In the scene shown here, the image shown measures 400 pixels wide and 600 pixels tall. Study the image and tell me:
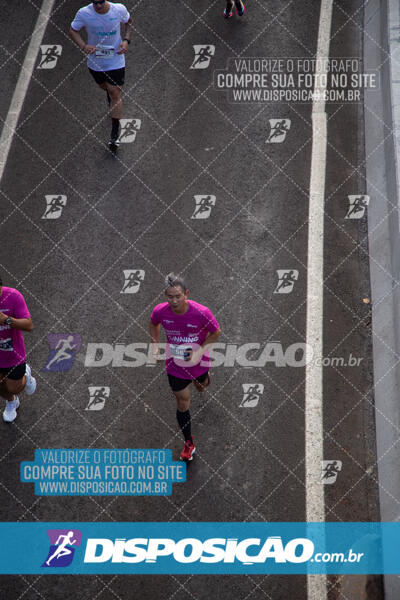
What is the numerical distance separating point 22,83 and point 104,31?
8.10 ft

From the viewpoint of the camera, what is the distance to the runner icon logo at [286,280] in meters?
9.28

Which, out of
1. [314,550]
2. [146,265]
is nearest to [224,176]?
[146,265]

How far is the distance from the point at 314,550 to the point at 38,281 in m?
5.03

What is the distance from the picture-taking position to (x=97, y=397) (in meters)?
8.41

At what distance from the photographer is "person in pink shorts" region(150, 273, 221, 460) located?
7164mm

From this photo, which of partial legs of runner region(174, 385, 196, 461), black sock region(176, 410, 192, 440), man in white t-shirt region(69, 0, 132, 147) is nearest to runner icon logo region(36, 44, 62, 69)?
man in white t-shirt region(69, 0, 132, 147)

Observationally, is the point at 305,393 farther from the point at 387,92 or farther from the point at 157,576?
the point at 387,92

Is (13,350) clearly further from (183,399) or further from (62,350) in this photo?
(183,399)

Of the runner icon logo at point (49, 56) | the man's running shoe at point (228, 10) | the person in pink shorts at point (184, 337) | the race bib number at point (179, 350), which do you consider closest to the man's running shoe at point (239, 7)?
the man's running shoe at point (228, 10)

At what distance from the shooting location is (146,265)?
9.63m

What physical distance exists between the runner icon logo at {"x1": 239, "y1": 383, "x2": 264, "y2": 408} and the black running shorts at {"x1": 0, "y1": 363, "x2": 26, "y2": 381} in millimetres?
2585

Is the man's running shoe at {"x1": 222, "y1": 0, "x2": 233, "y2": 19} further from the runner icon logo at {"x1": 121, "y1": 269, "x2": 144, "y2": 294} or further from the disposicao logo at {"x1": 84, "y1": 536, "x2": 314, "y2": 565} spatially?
the disposicao logo at {"x1": 84, "y1": 536, "x2": 314, "y2": 565}

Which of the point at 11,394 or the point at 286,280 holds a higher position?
the point at 286,280

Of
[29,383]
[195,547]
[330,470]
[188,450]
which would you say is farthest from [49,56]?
[195,547]
